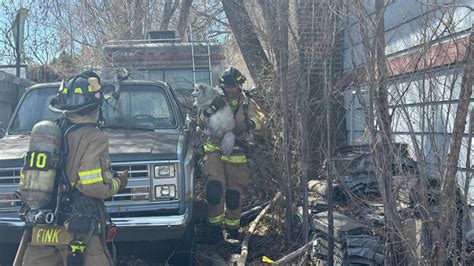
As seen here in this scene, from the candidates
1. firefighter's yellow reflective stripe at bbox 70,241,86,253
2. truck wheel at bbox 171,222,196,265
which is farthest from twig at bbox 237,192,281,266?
firefighter's yellow reflective stripe at bbox 70,241,86,253

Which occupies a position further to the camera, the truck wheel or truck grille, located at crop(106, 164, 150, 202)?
the truck wheel

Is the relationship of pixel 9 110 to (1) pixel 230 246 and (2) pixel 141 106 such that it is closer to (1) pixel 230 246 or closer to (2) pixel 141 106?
(2) pixel 141 106

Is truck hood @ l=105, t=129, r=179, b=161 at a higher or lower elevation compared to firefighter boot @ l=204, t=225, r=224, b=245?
higher

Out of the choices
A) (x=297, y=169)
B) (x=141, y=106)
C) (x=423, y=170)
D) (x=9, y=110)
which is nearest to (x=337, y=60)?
(x=297, y=169)

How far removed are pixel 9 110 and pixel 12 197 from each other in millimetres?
4567

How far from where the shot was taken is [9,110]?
9.19 metres

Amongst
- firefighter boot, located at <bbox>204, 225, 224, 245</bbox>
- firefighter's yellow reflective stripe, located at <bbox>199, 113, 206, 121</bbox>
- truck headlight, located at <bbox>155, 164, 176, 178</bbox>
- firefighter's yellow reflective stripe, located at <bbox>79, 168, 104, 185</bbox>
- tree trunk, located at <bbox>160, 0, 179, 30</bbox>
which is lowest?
firefighter boot, located at <bbox>204, 225, 224, 245</bbox>

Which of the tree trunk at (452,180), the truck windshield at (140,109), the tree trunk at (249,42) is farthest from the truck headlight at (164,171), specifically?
the tree trunk at (452,180)

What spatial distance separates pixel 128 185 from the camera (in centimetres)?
512

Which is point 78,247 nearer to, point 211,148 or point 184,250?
point 184,250

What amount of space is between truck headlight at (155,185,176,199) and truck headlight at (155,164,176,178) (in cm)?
11

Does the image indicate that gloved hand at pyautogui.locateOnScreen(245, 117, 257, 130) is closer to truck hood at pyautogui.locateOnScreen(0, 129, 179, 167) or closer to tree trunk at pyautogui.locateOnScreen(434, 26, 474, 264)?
truck hood at pyautogui.locateOnScreen(0, 129, 179, 167)

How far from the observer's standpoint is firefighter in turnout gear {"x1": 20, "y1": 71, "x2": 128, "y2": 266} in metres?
3.76

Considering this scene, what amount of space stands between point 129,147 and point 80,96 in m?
1.40
